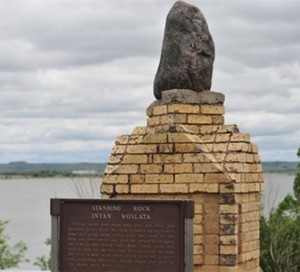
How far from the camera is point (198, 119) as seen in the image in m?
8.30

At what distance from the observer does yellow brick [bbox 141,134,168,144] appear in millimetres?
8164

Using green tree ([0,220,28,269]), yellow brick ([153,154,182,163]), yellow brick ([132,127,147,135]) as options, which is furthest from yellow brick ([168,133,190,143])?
green tree ([0,220,28,269])

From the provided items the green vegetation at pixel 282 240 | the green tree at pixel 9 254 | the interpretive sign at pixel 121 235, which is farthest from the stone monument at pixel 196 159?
the green tree at pixel 9 254

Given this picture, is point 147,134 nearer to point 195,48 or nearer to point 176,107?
point 176,107

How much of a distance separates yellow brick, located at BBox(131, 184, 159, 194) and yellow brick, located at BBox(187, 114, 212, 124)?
2.21ft

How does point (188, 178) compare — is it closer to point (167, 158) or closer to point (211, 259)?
point (167, 158)

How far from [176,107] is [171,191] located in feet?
2.49

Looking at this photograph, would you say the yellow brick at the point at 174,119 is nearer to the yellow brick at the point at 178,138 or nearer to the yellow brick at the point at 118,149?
the yellow brick at the point at 178,138

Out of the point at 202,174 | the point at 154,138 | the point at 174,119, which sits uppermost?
the point at 174,119

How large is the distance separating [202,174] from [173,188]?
298 millimetres

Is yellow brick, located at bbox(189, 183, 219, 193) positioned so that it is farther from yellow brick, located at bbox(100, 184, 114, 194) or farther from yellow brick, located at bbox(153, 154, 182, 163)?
yellow brick, located at bbox(100, 184, 114, 194)

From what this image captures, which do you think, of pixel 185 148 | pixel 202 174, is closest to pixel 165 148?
pixel 185 148

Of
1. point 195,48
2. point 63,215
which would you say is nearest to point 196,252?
point 63,215

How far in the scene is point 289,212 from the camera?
99.5 ft
